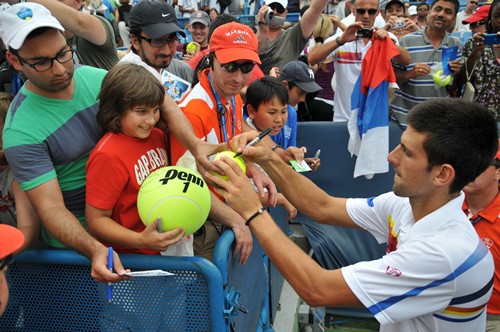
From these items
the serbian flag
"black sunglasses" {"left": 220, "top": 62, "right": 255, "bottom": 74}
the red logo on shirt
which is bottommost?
the serbian flag

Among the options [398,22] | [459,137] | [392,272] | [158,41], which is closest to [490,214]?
[459,137]

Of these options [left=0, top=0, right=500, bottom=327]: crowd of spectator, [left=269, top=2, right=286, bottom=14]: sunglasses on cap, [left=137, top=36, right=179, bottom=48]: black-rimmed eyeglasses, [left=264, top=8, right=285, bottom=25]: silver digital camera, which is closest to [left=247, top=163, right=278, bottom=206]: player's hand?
[left=0, top=0, right=500, bottom=327]: crowd of spectator

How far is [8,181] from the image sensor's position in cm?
265

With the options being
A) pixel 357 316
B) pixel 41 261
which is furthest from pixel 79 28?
pixel 357 316

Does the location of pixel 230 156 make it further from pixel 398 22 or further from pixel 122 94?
pixel 398 22

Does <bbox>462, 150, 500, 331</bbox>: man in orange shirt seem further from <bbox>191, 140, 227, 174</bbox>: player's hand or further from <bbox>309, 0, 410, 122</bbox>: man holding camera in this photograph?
<bbox>309, 0, 410, 122</bbox>: man holding camera

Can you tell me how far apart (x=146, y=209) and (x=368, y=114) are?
146 inches

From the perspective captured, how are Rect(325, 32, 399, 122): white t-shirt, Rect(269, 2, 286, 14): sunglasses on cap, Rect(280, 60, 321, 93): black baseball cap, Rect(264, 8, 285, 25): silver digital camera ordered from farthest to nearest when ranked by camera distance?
1. Rect(269, 2, 286, 14): sunglasses on cap
2. Rect(264, 8, 285, 25): silver digital camera
3. Rect(325, 32, 399, 122): white t-shirt
4. Rect(280, 60, 321, 93): black baseball cap

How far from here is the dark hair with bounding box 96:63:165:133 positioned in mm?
2320

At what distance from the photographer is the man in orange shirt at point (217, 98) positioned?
2674 millimetres

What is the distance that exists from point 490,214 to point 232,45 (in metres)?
2.17

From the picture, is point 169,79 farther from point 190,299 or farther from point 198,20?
point 198,20

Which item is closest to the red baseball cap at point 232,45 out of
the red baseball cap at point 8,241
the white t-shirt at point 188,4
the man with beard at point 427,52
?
the red baseball cap at point 8,241

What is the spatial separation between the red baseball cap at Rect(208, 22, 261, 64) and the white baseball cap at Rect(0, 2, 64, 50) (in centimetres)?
99
